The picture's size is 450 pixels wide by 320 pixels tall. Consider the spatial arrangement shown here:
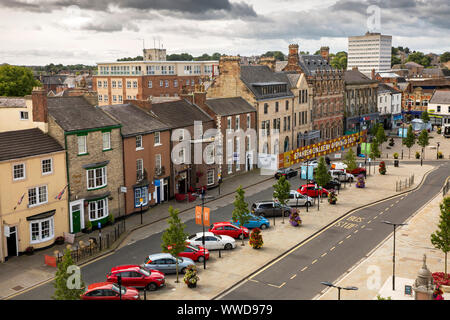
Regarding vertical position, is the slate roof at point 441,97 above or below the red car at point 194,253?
above

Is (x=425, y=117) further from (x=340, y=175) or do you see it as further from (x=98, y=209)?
(x=98, y=209)

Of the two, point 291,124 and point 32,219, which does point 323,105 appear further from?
point 32,219

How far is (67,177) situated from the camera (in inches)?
1455

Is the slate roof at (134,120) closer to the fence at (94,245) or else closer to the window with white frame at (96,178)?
the window with white frame at (96,178)

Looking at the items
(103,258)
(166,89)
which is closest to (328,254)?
(103,258)

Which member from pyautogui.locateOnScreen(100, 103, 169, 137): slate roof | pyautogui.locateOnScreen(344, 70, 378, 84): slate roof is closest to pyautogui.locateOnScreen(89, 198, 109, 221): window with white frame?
pyautogui.locateOnScreen(100, 103, 169, 137): slate roof

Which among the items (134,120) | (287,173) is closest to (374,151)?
(287,173)

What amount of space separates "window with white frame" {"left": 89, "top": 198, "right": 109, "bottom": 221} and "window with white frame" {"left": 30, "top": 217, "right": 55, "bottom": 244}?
4.22m

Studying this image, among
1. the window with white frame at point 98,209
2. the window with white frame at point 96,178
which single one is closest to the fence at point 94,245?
the window with white frame at point 98,209

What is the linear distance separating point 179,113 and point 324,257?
26.4 m

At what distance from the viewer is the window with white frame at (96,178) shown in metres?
39.2

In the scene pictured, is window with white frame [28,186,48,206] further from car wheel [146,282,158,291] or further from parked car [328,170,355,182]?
parked car [328,170,355,182]

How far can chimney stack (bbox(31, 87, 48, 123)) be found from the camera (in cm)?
3669

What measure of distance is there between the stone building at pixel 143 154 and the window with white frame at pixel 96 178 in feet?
8.93
